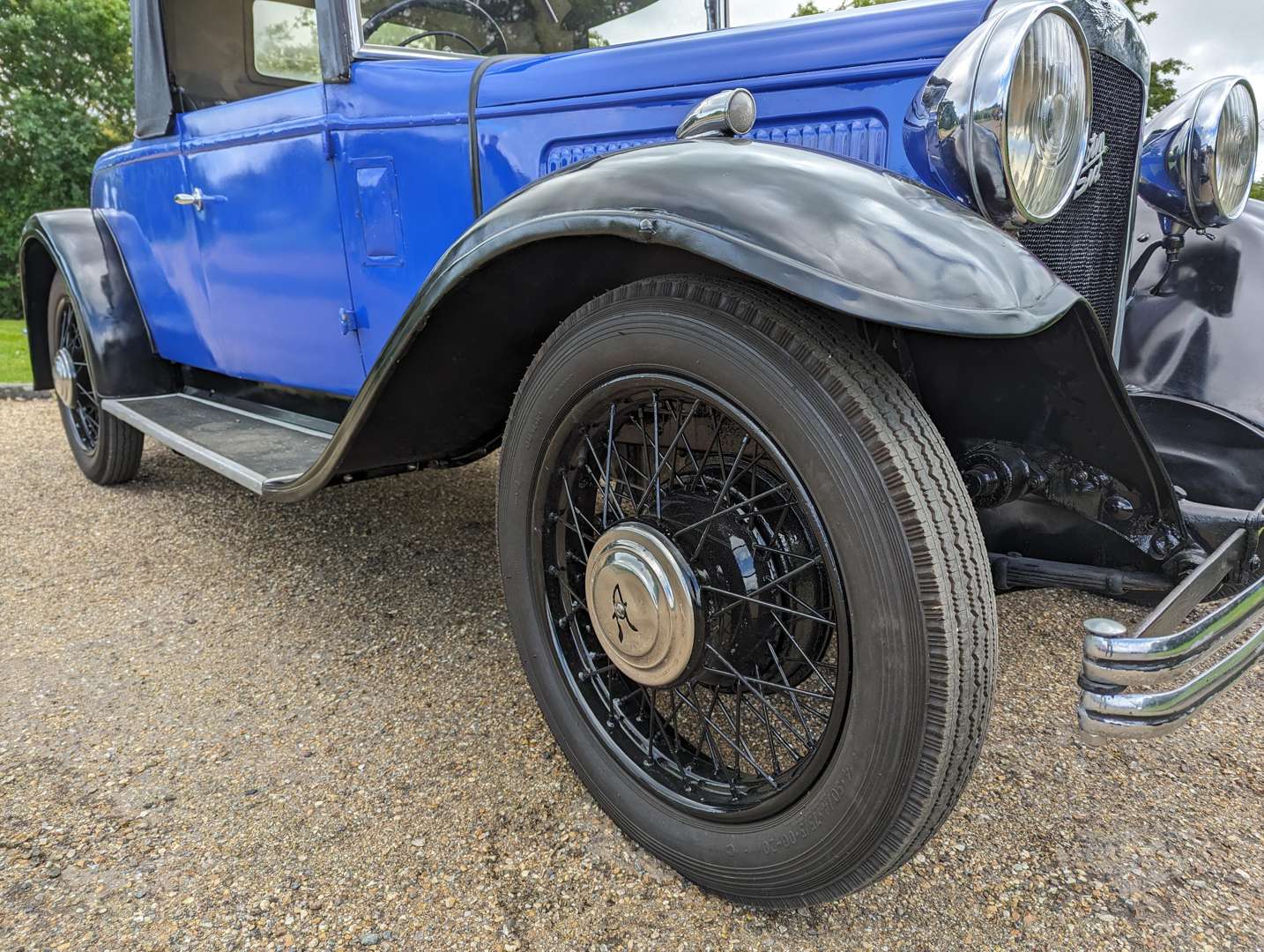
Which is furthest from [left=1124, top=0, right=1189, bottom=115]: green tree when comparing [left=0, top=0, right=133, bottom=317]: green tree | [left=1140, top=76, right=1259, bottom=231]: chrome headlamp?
[left=0, top=0, right=133, bottom=317]: green tree

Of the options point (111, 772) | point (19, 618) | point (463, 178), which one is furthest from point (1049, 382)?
point (19, 618)

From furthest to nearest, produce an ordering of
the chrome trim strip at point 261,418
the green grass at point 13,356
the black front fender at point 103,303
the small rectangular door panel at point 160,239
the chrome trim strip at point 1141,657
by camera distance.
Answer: the green grass at point 13,356 → the black front fender at point 103,303 → the small rectangular door panel at point 160,239 → the chrome trim strip at point 261,418 → the chrome trim strip at point 1141,657

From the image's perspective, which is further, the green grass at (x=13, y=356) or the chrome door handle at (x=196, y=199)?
the green grass at (x=13, y=356)

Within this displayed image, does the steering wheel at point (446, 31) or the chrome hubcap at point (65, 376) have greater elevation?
the steering wheel at point (446, 31)

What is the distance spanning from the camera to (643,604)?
1.45 meters

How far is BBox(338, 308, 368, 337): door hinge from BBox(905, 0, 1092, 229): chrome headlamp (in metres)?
1.64

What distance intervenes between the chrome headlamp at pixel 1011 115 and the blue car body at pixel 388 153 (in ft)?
0.40

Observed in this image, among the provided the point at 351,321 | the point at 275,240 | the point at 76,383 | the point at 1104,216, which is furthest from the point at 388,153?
the point at 76,383

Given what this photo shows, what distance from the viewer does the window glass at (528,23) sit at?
2492 mm

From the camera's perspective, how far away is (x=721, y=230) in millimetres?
1217

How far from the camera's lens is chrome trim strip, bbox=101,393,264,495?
2.28 meters

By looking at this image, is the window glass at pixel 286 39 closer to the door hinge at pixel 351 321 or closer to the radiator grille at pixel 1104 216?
the door hinge at pixel 351 321

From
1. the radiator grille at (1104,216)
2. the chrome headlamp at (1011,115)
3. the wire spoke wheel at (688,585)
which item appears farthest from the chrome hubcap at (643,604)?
the radiator grille at (1104,216)

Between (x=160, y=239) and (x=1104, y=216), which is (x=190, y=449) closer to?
(x=160, y=239)
